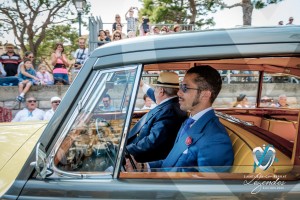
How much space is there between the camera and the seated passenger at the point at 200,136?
5.42 ft

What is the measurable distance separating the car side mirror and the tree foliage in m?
15.3

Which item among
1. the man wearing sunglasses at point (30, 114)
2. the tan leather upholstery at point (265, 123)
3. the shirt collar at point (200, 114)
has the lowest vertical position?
the man wearing sunglasses at point (30, 114)

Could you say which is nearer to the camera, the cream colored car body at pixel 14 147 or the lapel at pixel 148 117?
the cream colored car body at pixel 14 147

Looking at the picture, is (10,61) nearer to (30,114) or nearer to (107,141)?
(30,114)

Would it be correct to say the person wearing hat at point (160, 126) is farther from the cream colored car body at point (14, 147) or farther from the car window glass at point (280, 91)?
the car window glass at point (280, 91)

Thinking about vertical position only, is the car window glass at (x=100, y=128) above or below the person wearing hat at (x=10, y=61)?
below

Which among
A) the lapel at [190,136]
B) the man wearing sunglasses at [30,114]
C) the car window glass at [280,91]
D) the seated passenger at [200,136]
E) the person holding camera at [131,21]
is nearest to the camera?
the seated passenger at [200,136]

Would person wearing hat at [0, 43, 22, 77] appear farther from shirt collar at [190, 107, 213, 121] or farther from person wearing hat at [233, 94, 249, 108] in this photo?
shirt collar at [190, 107, 213, 121]

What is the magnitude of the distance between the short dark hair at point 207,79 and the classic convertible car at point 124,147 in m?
0.43

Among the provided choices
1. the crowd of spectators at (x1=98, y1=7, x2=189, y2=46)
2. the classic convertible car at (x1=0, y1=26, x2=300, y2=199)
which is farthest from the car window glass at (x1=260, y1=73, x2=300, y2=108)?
the crowd of spectators at (x1=98, y1=7, x2=189, y2=46)

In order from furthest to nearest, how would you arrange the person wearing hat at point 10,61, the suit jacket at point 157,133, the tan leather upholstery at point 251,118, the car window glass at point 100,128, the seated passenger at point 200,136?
the person wearing hat at point 10,61 < the tan leather upholstery at point 251,118 < the suit jacket at point 157,133 < the seated passenger at point 200,136 < the car window glass at point 100,128

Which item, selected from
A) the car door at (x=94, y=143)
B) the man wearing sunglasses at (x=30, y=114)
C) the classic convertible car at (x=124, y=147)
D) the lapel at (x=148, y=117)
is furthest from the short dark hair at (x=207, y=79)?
the man wearing sunglasses at (x=30, y=114)

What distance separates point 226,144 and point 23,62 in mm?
7820

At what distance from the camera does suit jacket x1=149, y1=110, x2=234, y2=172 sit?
1624 millimetres
